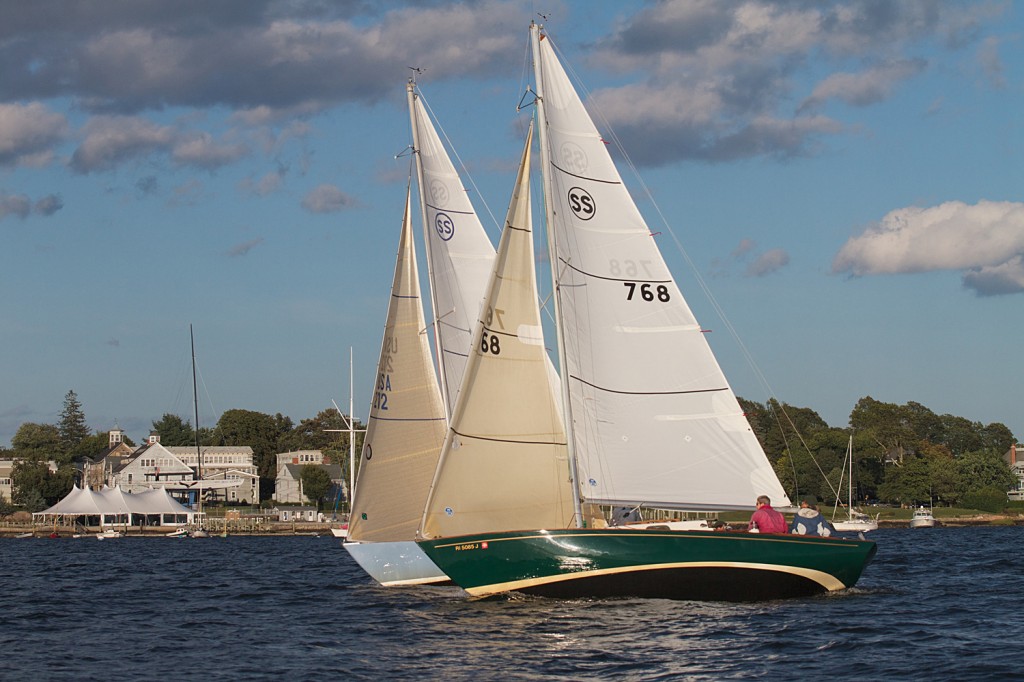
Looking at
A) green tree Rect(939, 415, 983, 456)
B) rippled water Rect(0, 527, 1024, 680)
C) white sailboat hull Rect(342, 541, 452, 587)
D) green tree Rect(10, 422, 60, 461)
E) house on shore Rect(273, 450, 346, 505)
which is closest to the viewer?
rippled water Rect(0, 527, 1024, 680)

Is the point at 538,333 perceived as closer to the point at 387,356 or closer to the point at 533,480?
the point at 533,480

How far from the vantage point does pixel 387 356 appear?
117ft

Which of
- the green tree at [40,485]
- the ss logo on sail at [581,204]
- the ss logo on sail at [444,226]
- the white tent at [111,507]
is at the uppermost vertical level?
Result: the ss logo on sail at [444,226]

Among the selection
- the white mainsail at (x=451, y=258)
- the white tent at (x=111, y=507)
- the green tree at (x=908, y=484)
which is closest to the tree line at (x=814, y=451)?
the green tree at (x=908, y=484)

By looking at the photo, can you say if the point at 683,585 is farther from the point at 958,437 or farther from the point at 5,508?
the point at 958,437

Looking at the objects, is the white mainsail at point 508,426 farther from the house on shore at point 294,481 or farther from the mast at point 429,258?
the house on shore at point 294,481

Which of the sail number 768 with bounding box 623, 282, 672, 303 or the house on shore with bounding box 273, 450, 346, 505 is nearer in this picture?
the sail number 768 with bounding box 623, 282, 672, 303

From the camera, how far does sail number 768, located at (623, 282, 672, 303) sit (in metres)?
28.0

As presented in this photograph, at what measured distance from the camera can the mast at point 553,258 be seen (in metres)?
27.6

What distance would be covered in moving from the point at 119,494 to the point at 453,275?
84.8 m

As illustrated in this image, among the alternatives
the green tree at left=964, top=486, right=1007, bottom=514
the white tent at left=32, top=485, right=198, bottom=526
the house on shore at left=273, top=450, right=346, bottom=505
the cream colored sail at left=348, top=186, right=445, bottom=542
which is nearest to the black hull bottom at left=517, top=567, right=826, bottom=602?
the cream colored sail at left=348, top=186, right=445, bottom=542

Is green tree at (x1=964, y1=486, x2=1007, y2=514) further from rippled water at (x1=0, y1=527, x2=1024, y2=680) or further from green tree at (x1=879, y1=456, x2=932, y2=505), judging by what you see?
rippled water at (x1=0, y1=527, x2=1024, y2=680)

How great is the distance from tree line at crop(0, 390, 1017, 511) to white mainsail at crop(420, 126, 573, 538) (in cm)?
6338

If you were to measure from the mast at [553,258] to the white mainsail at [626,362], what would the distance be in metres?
0.04
